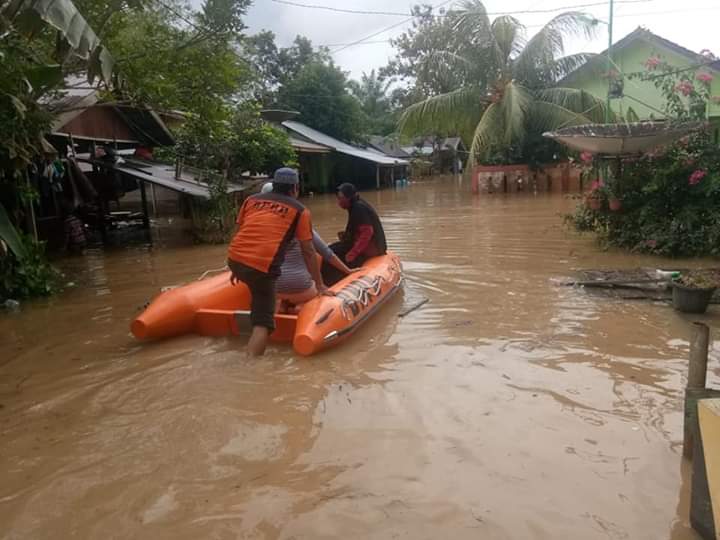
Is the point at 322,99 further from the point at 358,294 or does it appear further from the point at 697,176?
the point at 358,294

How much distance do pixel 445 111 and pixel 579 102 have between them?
15.7ft

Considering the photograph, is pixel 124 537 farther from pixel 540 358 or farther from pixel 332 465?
pixel 540 358

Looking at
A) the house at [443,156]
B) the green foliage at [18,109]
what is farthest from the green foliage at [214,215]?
the house at [443,156]

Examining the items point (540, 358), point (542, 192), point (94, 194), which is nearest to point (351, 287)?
point (540, 358)

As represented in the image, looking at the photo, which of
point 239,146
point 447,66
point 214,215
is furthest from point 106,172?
point 447,66

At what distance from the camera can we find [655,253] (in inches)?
352

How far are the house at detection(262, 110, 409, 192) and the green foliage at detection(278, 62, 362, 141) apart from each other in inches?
26.1

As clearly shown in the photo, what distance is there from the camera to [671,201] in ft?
29.7

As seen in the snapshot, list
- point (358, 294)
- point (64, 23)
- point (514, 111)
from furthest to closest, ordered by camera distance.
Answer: point (514, 111) → point (358, 294) → point (64, 23)

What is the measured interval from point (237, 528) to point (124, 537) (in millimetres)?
490

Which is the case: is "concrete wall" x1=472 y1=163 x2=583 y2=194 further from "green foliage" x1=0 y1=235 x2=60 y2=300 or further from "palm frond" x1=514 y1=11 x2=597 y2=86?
"green foliage" x1=0 y1=235 x2=60 y2=300

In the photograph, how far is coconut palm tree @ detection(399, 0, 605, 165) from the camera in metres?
20.9

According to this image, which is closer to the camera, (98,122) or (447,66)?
(98,122)

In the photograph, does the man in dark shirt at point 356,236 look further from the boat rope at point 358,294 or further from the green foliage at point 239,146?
the green foliage at point 239,146
